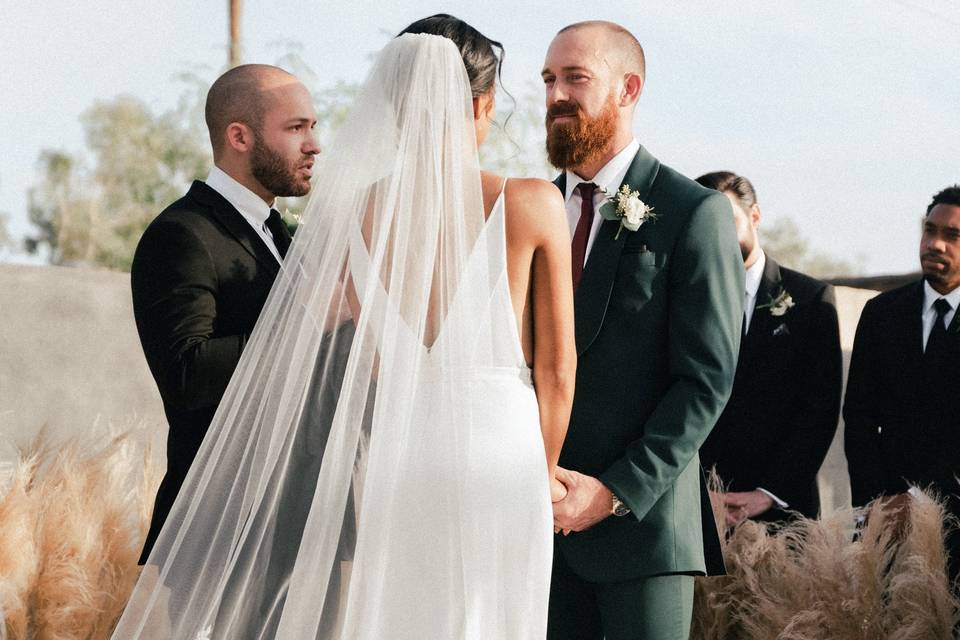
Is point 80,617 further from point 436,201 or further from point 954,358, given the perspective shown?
point 954,358

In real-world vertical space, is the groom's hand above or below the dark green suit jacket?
below

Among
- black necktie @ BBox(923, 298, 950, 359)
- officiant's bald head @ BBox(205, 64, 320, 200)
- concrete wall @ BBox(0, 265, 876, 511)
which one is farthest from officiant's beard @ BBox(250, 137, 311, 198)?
concrete wall @ BBox(0, 265, 876, 511)

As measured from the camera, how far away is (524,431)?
313 centimetres

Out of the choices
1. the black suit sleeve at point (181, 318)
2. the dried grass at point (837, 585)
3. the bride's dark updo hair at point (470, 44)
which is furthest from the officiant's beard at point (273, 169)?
the dried grass at point (837, 585)

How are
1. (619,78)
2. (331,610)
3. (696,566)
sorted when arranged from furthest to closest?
(619,78) → (696,566) → (331,610)

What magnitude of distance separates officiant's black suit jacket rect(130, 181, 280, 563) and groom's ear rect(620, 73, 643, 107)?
1.28m

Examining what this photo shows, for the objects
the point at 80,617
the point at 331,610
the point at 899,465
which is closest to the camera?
the point at 331,610

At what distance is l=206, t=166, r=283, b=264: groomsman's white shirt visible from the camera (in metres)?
3.76

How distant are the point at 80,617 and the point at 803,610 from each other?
2.56 meters

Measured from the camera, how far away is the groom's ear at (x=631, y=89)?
3.81 m

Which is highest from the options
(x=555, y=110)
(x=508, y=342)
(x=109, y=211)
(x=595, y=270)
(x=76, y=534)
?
(x=109, y=211)

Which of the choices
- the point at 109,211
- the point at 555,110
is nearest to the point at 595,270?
the point at 555,110

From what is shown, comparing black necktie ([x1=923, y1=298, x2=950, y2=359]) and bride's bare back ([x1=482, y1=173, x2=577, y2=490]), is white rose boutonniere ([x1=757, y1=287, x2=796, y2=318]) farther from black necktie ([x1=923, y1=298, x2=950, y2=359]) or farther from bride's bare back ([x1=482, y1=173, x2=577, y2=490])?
bride's bare back ([x1=482, y1=173, x2=577, y2=490])

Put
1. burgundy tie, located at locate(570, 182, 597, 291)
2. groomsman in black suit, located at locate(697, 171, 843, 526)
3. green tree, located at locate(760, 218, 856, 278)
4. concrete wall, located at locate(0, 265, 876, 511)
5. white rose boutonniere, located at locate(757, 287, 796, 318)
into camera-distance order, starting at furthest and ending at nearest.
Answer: green tree, located at locate(760, 218, 856, 278) < concrete wall, located at locate(0, 265, 876, 511) < white rose boutonniere, located at locate(757, 287, 796, 318) < groomsman in black suit, located at locate(697, 171, 843, 526) < burgundy tie, located at locate(570, 182, 597, 291)
